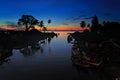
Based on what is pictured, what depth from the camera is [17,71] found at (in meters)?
51.7

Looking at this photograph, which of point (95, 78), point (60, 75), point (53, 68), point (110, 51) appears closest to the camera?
point (95, 78)

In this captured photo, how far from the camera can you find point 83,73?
1916 inches

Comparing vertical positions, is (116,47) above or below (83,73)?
above

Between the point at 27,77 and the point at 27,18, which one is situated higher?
the point at 27,18

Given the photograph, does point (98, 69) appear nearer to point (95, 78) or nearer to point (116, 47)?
point (95, 78)

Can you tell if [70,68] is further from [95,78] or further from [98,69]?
[95,78]

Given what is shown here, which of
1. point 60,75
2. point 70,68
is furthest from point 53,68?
point 60,75

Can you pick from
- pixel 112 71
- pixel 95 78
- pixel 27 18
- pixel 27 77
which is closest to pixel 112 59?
pixel 112 71

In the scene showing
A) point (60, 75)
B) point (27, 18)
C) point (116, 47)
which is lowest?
point (60, 75)

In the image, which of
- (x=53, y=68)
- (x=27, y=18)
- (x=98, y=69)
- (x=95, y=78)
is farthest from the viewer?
(x=27, y=18)

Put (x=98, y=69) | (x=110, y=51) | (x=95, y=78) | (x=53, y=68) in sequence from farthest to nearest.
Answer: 1. (x=110, y=51)
2. (x=53, y=68)
3. (x=98, y=69)
4. (x=95, y=78)

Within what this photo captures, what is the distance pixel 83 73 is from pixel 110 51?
1557 cm

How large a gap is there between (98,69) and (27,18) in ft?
505

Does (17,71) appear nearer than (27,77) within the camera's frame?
No
